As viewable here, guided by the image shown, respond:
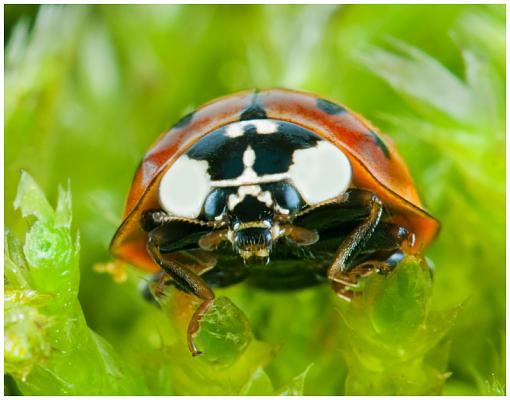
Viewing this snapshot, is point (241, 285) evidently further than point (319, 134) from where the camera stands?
Yes

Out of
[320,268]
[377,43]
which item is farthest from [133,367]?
[377,43]

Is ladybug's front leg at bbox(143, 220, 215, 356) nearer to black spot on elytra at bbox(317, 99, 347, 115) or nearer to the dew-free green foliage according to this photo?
the dew-free green foliage

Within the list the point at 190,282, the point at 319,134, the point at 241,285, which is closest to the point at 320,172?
the point at 319,134

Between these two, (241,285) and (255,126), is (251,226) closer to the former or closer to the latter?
(255,126)

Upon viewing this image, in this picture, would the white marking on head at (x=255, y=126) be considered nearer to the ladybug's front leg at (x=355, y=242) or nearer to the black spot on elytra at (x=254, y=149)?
the black spot on elytra at (x=254, y=149)

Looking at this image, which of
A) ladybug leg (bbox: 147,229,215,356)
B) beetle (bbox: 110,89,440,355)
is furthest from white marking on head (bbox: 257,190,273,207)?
ladybug leg (bbox: 147,229,215,356)

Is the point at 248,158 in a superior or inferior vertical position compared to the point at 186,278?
superior
